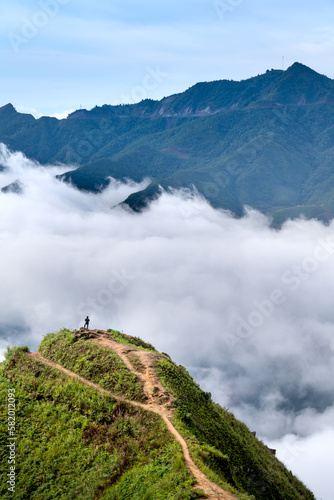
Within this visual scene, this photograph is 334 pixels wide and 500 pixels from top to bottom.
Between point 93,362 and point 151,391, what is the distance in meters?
7.30

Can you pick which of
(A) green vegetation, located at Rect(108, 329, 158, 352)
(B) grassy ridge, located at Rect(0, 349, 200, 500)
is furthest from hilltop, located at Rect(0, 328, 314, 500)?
(A) green vegetation, located at Rect(108, 329, 158, 352)

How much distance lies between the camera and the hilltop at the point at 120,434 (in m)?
26.5

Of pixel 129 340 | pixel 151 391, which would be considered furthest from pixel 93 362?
pixel 129 340

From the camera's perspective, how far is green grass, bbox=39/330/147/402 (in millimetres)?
35594

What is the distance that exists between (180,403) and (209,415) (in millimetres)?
5339

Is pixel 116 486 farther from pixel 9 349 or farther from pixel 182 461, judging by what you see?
pixel 9 349

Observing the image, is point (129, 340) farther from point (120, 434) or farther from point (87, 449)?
point (87, 449)

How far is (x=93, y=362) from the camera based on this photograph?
3962 centimetres

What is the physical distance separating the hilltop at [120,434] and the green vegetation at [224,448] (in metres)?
0.12

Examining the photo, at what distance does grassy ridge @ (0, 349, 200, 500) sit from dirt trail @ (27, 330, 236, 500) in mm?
668

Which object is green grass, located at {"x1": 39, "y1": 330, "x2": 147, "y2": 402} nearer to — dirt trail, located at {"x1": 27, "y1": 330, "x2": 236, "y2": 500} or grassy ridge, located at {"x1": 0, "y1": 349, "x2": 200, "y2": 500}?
dirt trail, located at {"x1": 27, "y1": 330, "x2": 236, "y2": 500}

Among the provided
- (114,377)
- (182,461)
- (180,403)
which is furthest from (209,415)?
(182,461)

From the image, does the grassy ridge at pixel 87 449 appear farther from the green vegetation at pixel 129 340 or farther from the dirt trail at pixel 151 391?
the green vegetation at pixel 129 340

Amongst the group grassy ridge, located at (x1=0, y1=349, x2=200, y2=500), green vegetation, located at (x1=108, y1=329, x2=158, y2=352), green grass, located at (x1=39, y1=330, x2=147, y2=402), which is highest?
green vegetation, located at (x1=108, y1=329, x2=158, y2=352)
